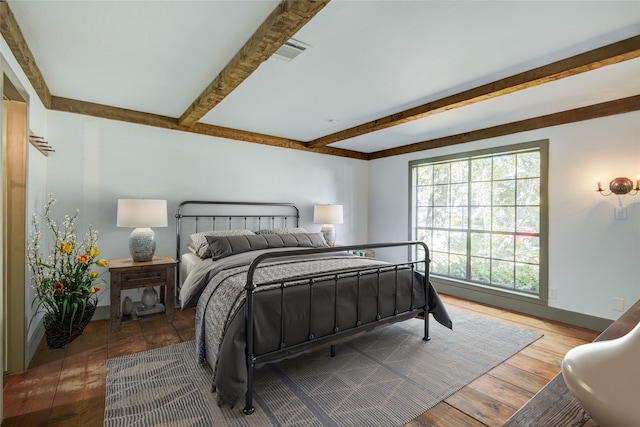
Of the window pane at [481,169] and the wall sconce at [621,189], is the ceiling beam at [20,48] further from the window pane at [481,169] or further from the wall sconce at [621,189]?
the wall sconce at [621,189]

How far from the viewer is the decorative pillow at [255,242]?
126 inches

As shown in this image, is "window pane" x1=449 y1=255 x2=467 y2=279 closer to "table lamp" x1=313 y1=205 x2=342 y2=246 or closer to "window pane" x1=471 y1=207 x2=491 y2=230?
"window pane" x1=471 y1=207 x2=491 y2=230

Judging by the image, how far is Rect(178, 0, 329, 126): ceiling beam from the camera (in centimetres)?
161

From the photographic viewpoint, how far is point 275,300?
78.8 inches

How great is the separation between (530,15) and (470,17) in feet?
1.10

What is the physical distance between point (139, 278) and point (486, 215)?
424 centimetres

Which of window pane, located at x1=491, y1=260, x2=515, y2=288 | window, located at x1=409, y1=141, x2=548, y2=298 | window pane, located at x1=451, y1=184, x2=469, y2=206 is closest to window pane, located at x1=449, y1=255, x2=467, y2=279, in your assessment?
window, located at x1=409, y1=141, x2=548, y2=298

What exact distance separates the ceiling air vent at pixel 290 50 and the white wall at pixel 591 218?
307 centimetres

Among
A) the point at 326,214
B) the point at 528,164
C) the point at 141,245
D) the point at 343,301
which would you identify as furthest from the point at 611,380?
the point at 326,214

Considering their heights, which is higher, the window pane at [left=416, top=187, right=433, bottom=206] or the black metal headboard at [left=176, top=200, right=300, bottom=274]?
the window pane at [left=416, top=187, right=433, bottom=206]

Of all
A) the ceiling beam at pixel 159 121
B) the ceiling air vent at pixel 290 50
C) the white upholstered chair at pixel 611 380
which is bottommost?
the white upholstered chair at pixel 611 380

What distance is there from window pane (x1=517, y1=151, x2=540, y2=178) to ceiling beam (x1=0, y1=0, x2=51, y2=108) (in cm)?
479

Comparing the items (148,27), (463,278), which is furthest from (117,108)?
(463,278)

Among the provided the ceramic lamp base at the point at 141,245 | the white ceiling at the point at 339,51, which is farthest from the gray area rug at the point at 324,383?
the white ceiling at the point at 339,51
